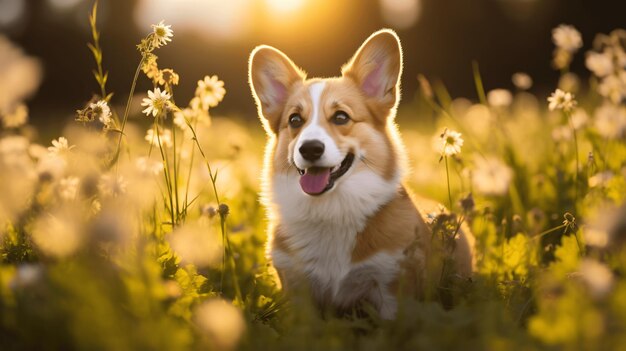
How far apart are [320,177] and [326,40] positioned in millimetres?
10182

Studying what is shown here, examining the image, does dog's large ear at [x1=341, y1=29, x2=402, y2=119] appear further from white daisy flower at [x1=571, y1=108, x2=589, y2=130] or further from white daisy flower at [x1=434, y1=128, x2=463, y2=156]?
white daisy flower at [x1=571, y1=108, x2=589, y2=130]

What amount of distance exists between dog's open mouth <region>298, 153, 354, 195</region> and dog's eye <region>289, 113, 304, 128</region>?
0.96ft

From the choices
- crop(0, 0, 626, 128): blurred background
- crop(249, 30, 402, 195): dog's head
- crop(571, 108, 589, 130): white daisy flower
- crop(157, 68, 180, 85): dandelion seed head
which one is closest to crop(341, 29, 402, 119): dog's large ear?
crop(249, 30, 402, 195): dog's head

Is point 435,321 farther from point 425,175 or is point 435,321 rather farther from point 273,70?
point 425,175

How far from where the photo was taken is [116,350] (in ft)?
5.75

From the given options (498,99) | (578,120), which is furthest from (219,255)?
(498,99)

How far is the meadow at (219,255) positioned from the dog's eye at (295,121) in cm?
42

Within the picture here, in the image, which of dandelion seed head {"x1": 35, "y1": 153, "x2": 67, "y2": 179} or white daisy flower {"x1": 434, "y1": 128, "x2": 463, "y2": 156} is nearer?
dandelion seed head {"x1": 35, "y1": 153, "x2": 67, "y2": 179}

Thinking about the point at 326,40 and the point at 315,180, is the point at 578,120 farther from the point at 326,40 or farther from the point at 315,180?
the point at 326,40

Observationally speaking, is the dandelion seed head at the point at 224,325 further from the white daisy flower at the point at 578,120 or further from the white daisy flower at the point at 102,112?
the white daisy flower at the point at 578,120

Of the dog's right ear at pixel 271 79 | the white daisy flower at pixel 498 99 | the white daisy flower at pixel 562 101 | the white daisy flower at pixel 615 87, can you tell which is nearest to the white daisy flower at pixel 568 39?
the white daisy flower at pixel 615 87

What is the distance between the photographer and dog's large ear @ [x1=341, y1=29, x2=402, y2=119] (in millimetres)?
3484

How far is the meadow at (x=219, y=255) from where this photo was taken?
1.82 m

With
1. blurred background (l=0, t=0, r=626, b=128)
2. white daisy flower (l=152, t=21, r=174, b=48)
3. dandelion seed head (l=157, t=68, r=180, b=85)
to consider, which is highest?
white daisy flower (l=152, t=21, r=174, b=48)
